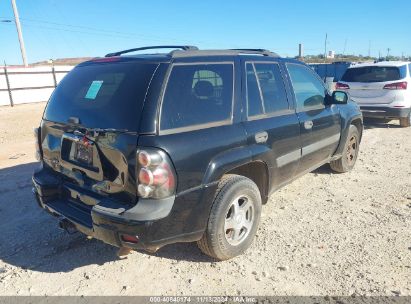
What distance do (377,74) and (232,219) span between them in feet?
25.0

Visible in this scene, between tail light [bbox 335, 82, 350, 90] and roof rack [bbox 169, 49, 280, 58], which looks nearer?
roof rack [bbox 169, 49, 280, 58]

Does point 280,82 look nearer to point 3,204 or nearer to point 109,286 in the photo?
point 109,286

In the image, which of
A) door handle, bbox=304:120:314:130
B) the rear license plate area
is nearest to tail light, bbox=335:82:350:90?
door handle, bbox=304:120:314:130

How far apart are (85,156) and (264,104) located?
1825 millimetres

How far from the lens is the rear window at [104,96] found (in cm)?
270

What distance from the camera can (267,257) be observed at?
3.35 m

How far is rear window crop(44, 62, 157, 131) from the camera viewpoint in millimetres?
2695

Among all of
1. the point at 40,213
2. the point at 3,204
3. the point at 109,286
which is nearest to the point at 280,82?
the point at 109,286

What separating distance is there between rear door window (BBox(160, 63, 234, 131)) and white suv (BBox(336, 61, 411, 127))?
6985mm

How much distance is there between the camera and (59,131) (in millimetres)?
3178

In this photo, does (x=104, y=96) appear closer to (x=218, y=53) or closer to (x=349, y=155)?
(x=218, y=53)

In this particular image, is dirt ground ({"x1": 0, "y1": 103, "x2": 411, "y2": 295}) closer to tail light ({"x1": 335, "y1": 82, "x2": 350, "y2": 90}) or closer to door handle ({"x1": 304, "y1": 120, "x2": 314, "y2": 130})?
door handle ({"x1": 304, "y1": 120, "x2": 314, "y2": 130})

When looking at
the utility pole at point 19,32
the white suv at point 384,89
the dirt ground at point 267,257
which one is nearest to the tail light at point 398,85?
the white suv at point 384,89

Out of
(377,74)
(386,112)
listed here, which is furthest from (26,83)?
(386,112)
